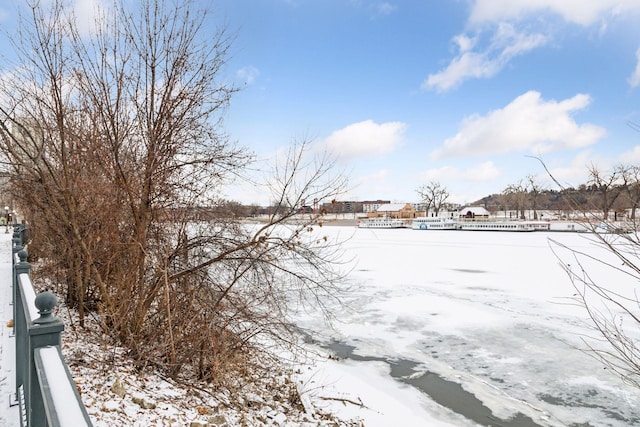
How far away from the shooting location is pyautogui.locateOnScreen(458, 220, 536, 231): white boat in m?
45.1

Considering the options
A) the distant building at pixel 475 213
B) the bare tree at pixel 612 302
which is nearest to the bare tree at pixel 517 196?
the distant building at pixel 475 213

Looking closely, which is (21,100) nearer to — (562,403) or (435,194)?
(562,403)

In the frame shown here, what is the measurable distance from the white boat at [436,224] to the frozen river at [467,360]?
A: 38.6 m

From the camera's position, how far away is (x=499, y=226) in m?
47.8

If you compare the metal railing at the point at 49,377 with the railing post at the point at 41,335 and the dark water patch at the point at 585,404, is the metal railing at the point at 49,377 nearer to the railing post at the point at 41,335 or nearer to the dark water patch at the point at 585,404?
the railing post at the point at 41,335

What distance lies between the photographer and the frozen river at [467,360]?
5410 mm

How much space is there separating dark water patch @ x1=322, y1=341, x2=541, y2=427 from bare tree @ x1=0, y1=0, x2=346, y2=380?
8.32 ft

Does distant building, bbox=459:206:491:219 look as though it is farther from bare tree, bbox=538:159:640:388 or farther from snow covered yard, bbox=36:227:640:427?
snow covered yard, bbox=36:227:640:427

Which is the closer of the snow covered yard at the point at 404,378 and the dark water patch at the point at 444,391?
the snow covered yard at the point at 404,378

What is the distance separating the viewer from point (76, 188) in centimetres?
570

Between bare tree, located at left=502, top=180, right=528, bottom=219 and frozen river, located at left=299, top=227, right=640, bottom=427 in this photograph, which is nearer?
frozen river, located at left=299, top=227, right=640, bottom=427

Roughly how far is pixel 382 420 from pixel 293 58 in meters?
9.98

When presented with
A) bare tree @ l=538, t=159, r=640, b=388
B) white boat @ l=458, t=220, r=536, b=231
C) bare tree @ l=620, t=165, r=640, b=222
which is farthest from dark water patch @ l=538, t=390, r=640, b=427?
white boat @ l=458, t=220, r=536, b=231

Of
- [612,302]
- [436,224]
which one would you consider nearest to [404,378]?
[612,302]
